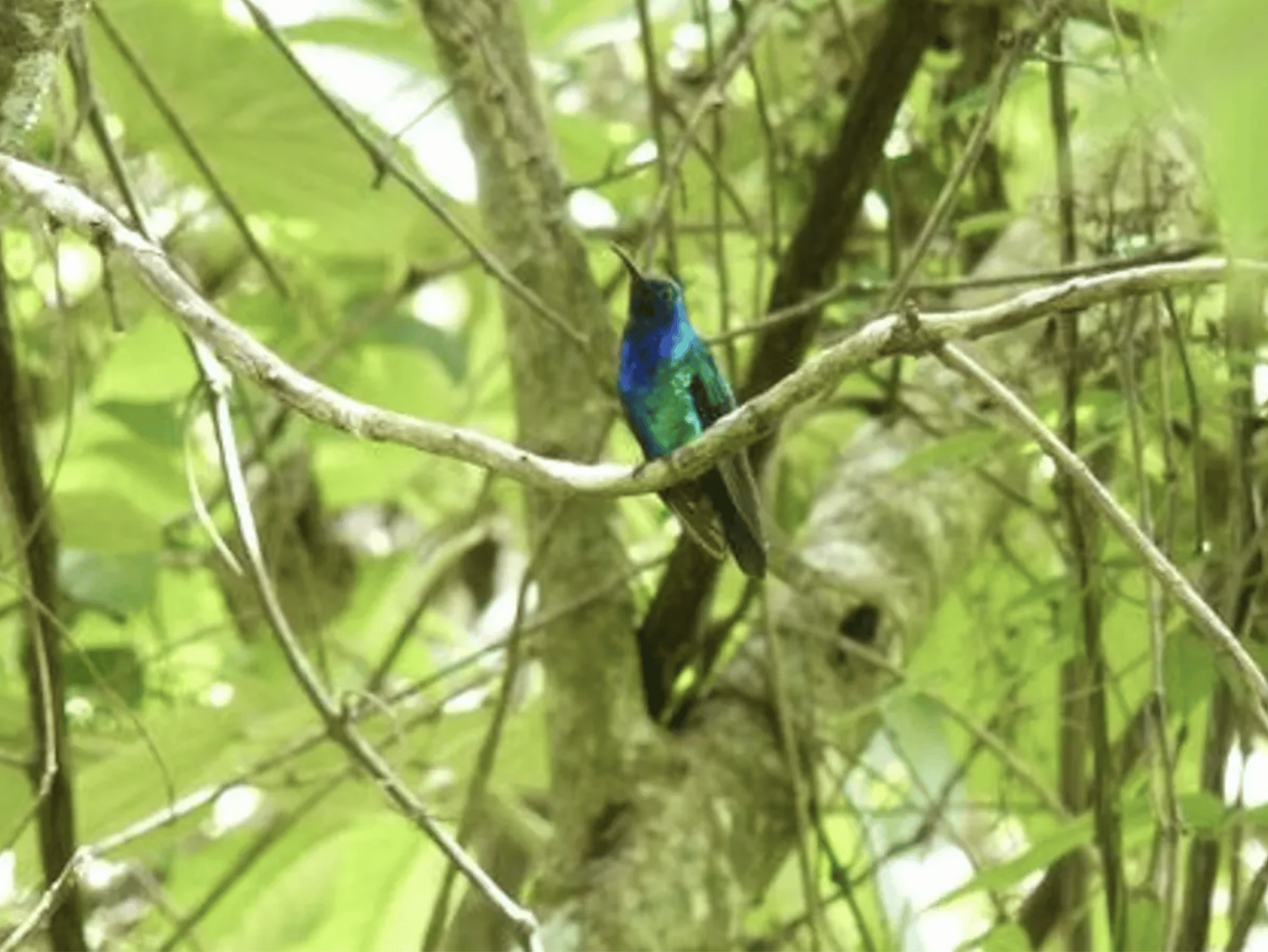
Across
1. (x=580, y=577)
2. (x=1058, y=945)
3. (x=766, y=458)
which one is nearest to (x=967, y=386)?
(x=766, y=458)

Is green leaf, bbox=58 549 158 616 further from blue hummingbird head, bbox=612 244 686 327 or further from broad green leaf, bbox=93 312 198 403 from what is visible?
blue hummingbird head, bbox=612 244 686 327

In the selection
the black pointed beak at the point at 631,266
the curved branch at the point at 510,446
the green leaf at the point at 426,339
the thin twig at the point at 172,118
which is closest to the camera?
the curved branch at the point at 510,446

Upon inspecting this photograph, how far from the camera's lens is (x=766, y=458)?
5.57 ft

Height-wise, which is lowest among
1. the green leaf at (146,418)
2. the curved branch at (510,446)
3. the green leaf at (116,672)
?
the curved branch at (510,446)

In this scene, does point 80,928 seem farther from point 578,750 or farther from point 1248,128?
point 1248,128

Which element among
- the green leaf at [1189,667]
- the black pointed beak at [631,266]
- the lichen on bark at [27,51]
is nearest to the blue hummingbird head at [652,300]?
the black pointed beak at [631,266]

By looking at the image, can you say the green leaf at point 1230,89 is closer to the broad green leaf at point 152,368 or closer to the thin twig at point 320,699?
the thin twig at point 320,699

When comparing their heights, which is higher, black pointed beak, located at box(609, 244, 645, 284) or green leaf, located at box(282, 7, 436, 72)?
green leaf, located at box(282, 7, 436, 72)

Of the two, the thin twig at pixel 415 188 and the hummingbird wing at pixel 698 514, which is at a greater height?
the thin twig at pixel 415 188

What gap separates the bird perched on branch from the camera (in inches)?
49.4

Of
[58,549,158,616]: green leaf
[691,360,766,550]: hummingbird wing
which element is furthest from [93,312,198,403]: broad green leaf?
[691,360,766,550]: hummingbird wing

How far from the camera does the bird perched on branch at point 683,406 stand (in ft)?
4.12

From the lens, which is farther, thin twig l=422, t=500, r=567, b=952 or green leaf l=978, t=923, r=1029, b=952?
thin twig l=422, t=500, r=567, b=952

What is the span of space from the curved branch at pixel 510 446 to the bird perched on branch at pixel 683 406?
0.40 metres
